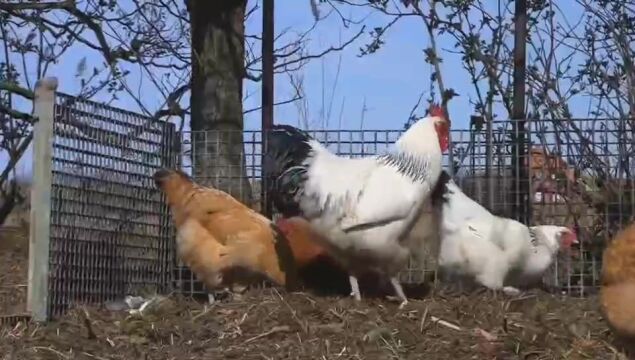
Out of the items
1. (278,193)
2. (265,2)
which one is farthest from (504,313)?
(265,2)

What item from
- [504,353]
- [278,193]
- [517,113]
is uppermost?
[517,113]

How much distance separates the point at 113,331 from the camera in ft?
18.3

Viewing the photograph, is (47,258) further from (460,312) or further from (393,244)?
(460,312)

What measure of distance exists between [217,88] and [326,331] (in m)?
2.79

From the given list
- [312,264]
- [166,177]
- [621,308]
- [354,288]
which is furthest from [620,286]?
[166,177]

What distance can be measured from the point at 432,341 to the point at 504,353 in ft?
1.31

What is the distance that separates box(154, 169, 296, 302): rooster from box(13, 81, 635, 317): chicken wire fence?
360 mm

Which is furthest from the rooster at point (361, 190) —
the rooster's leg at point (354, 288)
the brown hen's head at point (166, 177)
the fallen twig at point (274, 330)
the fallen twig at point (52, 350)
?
the fallen twig at point (52, 350)

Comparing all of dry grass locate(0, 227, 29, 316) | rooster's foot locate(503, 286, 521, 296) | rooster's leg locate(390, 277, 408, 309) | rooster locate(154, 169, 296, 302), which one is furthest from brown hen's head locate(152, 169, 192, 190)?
rooster's foot locate(503, 286, 521, 296)

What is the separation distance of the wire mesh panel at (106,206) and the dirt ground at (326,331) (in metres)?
0.39

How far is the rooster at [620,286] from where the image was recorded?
4566mm

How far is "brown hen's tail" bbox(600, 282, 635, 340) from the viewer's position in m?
4.55

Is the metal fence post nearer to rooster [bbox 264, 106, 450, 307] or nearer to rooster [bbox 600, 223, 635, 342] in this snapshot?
rooster [bbox 264, 106, 450, 307]

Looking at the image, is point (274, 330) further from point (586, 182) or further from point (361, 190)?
point (586, 182)
